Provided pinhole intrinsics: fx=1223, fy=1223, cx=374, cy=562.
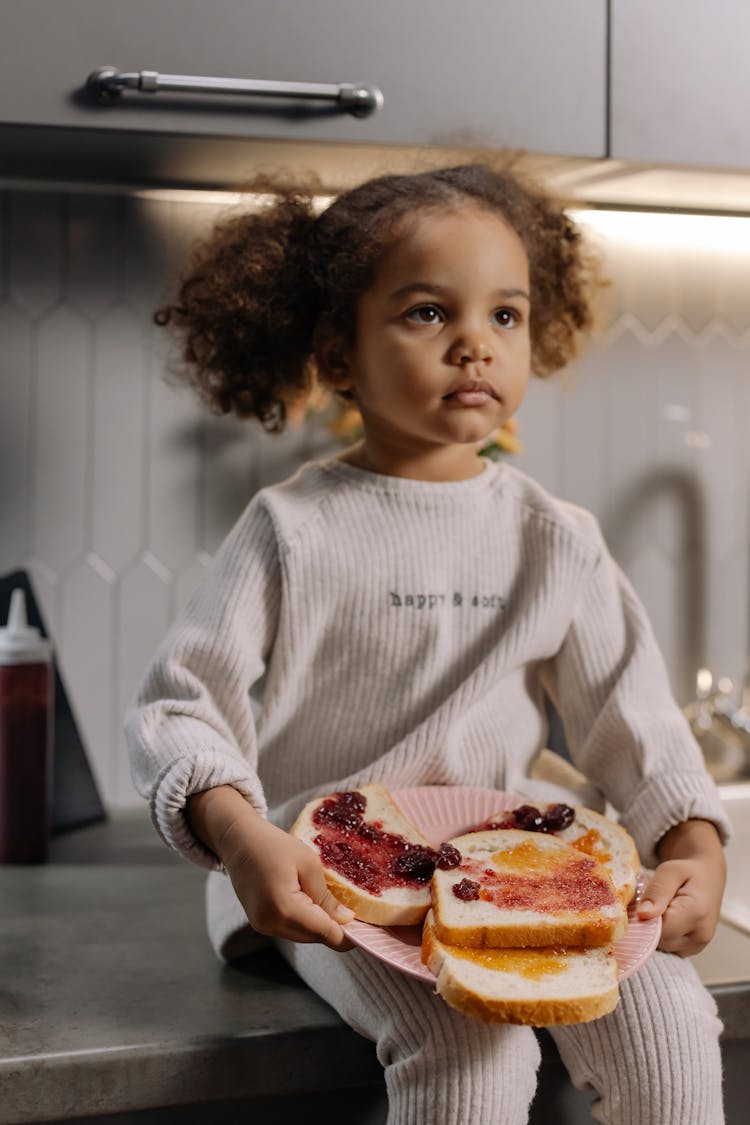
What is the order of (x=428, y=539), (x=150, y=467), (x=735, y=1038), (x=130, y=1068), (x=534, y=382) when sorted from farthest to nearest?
(x=534, y=382), (x=150, y=467), (x=428, y=539), (x=735, y=1038), (x=130, y=1068)

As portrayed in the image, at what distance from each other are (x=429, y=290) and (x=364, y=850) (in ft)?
1.32

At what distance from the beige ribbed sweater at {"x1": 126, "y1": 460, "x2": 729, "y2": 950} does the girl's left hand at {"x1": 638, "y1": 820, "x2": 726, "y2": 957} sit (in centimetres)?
2

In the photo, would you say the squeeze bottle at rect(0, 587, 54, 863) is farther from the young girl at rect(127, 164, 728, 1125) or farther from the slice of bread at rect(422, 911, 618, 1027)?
the slice of bread at rect(422, 911, 618, 1027)

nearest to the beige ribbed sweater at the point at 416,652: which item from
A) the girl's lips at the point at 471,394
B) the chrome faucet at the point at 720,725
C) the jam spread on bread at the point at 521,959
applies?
the girl's lips at the point at 471,394

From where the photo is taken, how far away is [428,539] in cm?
96

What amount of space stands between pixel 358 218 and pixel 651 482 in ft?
2.27

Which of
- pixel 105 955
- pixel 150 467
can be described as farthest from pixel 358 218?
pixel 105 955

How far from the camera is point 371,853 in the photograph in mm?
790

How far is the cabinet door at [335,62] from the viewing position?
3.14 feet

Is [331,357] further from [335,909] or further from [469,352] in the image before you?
[335,909]

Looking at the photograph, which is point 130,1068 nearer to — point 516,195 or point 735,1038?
point 735,1038

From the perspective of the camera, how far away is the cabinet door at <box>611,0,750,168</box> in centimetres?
106

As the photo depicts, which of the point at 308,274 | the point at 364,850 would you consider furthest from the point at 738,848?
the point at 308,274

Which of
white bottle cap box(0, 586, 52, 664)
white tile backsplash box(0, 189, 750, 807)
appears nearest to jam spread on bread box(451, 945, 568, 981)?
white bottle cap box(0, 586, 52, 664)
